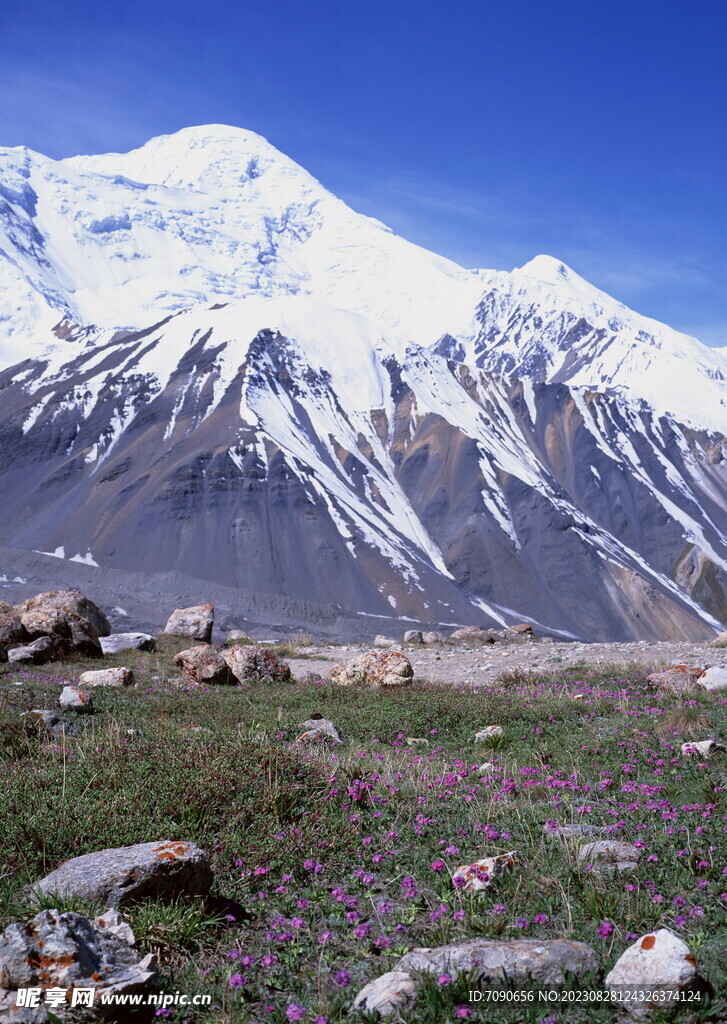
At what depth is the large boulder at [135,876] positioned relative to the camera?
5165mm

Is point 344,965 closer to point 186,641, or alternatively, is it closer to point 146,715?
point 146,715

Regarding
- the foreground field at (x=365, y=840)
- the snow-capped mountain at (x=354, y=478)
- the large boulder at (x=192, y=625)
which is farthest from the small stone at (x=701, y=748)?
the snow-capped mountain at (x=354, y=478)

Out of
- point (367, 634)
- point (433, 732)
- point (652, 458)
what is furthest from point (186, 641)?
point (652, 458)

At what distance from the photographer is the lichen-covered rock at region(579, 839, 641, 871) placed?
225 inches

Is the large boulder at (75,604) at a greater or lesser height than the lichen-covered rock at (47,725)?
lesser

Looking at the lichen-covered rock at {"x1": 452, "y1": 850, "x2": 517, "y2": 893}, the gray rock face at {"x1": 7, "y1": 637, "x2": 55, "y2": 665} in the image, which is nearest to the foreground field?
the lichen-covered rock at {"x1": 452, "y1": 850, "x2": 517, "y2": 893}

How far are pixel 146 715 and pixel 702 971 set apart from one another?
931 cm

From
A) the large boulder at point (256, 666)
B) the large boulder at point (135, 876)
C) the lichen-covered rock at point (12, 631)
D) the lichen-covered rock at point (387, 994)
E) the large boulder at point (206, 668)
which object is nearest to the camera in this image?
the lichen-covered rock at point (387, 994)

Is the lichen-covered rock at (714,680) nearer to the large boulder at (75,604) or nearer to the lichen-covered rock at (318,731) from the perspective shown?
the lichen-covered rock at (318,731)

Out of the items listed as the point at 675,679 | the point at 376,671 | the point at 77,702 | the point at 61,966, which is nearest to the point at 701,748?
the point at 675,679

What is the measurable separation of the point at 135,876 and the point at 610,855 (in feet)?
11.6

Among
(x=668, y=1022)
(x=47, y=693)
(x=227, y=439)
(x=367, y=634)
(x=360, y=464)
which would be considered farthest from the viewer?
(x=360, y=464)

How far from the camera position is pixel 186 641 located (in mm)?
27062

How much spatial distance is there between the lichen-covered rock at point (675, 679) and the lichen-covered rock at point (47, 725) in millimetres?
10123
